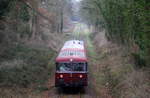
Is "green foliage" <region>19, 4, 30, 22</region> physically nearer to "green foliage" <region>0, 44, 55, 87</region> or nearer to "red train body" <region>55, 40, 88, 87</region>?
"green foliage" <region>0, 44, 55, 87</region>

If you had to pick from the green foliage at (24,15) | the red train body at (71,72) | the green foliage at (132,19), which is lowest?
the red train body at (71,72)


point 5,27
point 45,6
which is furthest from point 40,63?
point 45,6

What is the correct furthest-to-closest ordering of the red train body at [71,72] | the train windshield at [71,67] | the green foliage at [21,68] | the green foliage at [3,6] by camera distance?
the green foliage at [3,6] → the green foliage at [21,68] → the train windshield at [71,67] → the red train body at [71,72]

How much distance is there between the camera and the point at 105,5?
95.2 feet

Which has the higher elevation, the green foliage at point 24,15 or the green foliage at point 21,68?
the green foliage at point 24,15

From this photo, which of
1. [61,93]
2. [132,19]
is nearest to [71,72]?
[61,93]

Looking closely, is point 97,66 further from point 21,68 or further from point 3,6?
point 3,6

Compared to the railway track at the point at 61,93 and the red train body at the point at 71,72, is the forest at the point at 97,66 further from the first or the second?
the red train body at the point at 71,72

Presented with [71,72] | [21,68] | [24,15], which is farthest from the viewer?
[24,15]

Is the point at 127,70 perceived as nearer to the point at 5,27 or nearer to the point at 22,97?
the point at 22,97

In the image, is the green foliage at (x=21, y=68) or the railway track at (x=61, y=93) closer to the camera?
the railway track at (x=61, y=93)

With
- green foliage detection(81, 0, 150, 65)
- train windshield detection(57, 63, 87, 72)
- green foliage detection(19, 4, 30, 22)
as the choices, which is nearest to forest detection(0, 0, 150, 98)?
green foliage detection(81, 0, 150, 65)

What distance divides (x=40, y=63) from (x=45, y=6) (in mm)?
20792

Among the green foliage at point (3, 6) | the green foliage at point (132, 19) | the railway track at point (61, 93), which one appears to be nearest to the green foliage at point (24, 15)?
the green foliage at point (3, 6)
